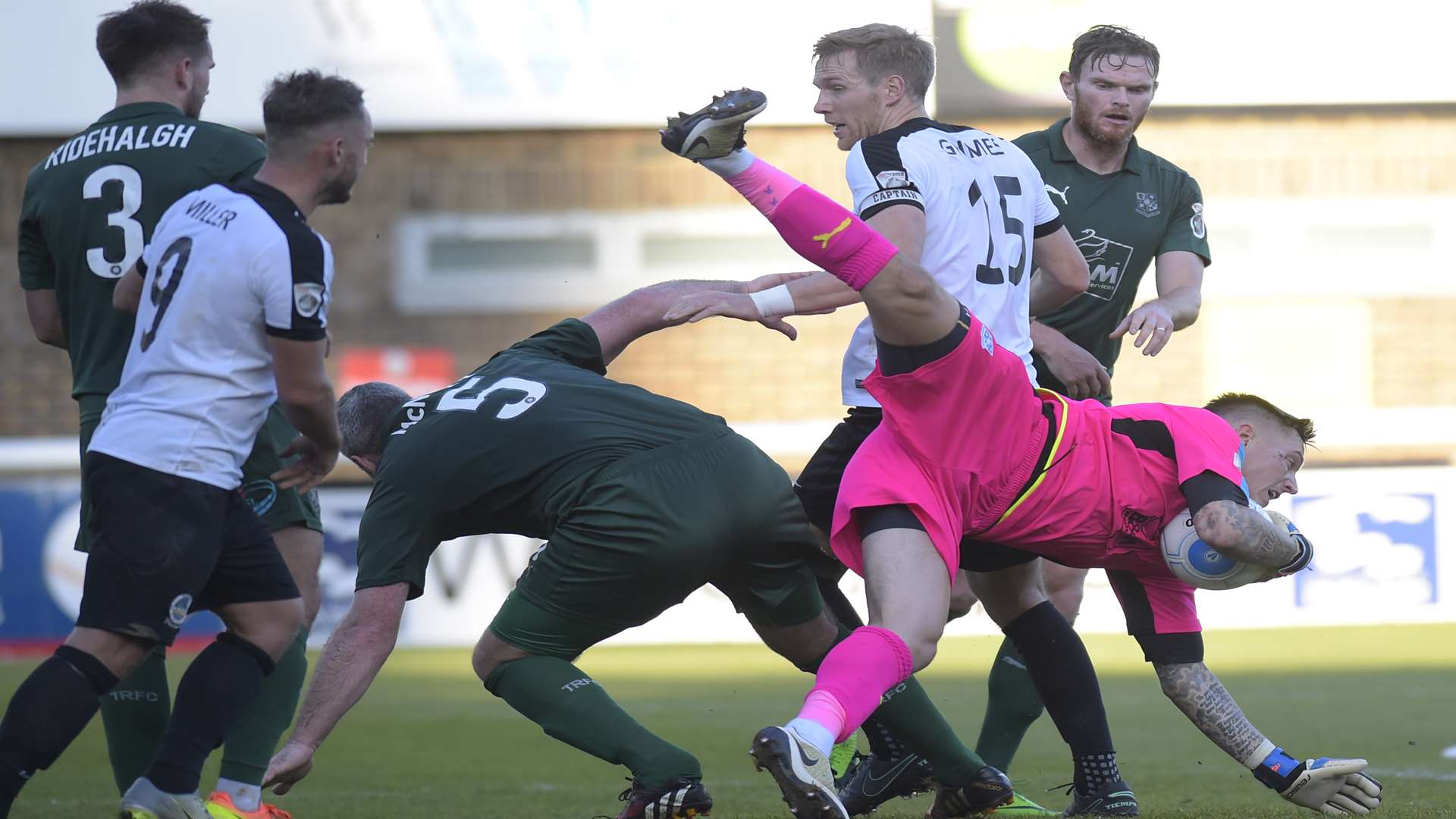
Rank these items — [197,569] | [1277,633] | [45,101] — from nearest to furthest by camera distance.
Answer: [197,569], [1277,633], [45,101]

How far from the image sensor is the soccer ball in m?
3.68

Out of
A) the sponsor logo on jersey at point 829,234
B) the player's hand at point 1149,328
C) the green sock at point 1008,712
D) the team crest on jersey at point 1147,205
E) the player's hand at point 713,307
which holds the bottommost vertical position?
the green sock at point 1008,712

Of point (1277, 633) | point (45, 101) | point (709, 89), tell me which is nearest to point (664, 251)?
point (709, 89)

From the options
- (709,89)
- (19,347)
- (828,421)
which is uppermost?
(709,89)

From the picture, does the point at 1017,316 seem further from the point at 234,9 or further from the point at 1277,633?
the point at 234,9

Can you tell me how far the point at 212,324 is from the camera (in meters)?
3.58

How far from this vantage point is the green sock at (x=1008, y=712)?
15.2 ft

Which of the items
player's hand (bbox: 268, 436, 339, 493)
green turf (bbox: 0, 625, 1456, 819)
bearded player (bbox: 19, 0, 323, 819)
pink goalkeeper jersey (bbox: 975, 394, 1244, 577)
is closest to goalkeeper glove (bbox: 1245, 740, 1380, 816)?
green turf (bbox: 0, 625, 1456, 819)

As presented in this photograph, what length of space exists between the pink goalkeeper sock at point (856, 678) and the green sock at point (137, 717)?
74.5 inches

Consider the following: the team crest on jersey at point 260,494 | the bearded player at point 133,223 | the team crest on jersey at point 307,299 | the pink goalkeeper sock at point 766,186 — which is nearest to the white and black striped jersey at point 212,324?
the team crest on jersey at point 307,299

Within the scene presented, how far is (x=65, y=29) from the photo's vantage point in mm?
13945

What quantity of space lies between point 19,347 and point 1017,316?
39.3 ft

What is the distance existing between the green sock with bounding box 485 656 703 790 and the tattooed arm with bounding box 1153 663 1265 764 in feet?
3.98

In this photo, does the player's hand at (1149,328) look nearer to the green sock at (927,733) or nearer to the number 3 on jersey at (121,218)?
the green sock at (927,733)
